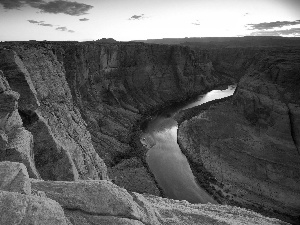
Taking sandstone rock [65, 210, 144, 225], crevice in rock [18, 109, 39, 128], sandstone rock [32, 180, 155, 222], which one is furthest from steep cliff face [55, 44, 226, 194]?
sandstone rock [65, 210, 144, 225]

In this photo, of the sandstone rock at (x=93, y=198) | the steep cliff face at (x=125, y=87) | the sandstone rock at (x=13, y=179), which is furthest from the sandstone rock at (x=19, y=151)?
the steep cliff face at (x=125, y=87)

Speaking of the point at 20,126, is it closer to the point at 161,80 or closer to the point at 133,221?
the point at 133,221

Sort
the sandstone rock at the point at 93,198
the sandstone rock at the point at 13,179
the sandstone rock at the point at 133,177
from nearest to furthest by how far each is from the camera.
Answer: the sandstone rock at the point at 13,179, the sandstone rock at the point at 93,198, the sandstone rock at the point at 133,177

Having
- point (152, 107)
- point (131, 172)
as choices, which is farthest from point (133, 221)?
point (152, 107)

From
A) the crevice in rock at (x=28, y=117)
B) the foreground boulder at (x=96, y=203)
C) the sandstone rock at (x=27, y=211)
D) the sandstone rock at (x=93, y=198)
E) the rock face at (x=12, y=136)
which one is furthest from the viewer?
the crevice in rock at (x=28, y=117)

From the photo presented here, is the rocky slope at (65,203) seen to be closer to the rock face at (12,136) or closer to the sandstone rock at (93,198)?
the sandstone rock at (93,198)

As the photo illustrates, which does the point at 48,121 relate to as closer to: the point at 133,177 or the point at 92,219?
the point at 92,219
